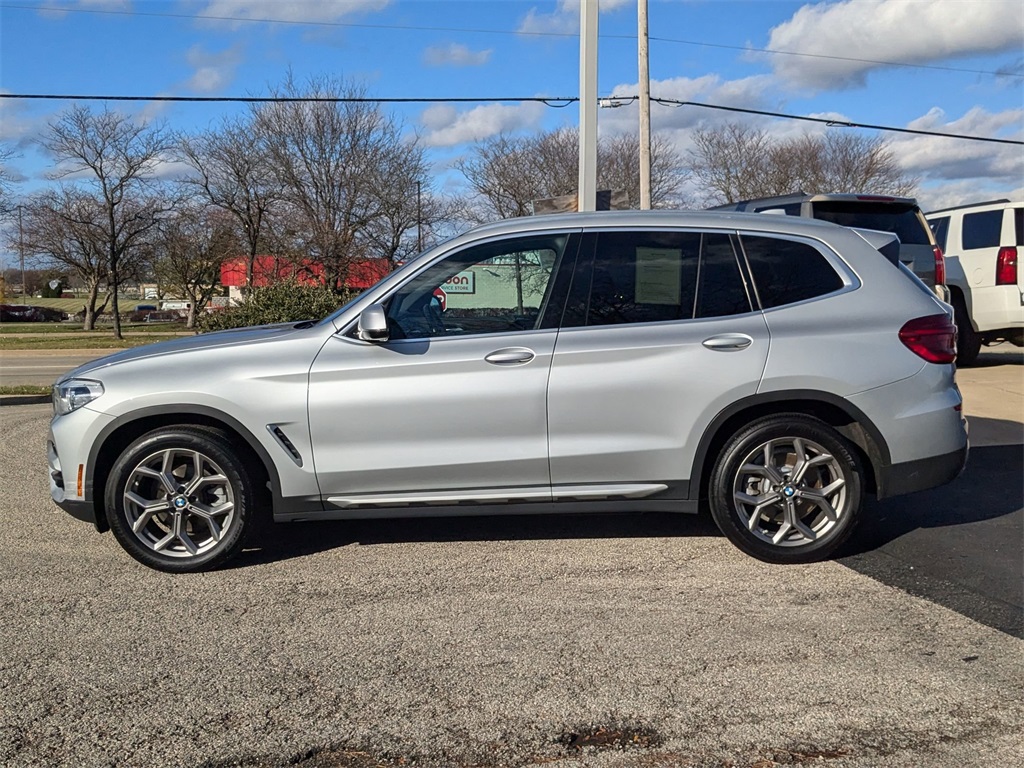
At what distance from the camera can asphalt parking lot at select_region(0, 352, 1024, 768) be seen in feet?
10.2

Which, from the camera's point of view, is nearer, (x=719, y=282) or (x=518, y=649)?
(x=518, y=649)

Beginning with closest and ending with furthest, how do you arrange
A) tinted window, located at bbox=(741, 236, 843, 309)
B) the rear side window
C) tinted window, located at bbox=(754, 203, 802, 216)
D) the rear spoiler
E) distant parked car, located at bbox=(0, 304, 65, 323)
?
tinted window, located at bbox=(741, 236, 843, 309) < the rear spoiler < the rear side window < tinted window, located at bbox=(754, 203, 802, 216) < distant parked car, located at bbox=(0, 304, 65, 323)

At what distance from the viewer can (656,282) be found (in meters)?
5.09

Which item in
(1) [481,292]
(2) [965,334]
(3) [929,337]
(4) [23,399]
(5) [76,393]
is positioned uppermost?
(1) [481,292]

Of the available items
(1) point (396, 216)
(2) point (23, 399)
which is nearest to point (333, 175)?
(1) point (396, 216)

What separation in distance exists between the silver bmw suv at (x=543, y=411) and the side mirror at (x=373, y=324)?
12mm

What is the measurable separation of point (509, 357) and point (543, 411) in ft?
1.08

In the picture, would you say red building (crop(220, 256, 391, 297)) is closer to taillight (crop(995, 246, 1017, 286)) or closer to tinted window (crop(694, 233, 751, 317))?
taillight (crop(995, 246, 1017, 286))

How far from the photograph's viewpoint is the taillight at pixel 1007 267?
12.5 meters

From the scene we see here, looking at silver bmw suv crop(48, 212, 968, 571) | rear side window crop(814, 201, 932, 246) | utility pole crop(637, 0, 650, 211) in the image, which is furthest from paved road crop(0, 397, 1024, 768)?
utility pole crop(637, 0, 650, 211)

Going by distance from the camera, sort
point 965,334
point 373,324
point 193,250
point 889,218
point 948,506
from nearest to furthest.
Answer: point 373,324, point 948,506, point 889,218, point 965,334, point 193,250

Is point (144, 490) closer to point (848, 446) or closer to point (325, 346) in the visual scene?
point (325, 346)

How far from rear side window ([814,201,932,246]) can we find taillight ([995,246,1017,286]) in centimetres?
246

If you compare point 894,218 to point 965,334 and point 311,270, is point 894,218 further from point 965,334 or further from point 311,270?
point 311,270
